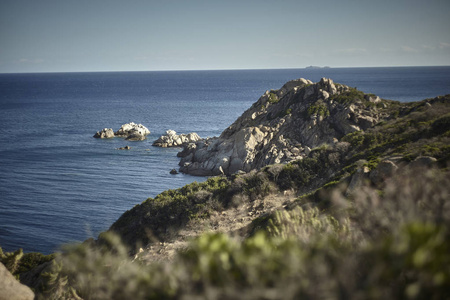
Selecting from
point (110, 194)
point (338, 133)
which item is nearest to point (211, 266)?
point (110, 194)

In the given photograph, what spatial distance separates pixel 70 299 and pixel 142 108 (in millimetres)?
120002

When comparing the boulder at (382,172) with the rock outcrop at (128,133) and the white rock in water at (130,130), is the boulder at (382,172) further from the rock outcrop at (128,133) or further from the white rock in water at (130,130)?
the white rock in water at (130,130)

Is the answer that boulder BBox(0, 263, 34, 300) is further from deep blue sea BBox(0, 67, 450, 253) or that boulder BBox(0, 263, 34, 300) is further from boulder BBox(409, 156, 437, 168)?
boulder BBox(409, 156, 437, 168)

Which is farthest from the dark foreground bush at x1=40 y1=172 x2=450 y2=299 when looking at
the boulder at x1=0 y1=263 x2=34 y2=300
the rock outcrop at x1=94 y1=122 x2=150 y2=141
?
the rock outcrop at x1=94 y1=122 x2=150 y2=141

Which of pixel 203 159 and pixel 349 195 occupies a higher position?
pixel 349 195

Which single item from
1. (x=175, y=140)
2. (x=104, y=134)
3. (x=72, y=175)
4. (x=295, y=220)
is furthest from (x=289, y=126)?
(x=104, y=134)

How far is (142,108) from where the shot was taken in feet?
424

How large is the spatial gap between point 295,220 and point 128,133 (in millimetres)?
74610

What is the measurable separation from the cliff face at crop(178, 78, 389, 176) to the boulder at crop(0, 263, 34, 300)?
33282 millimetres

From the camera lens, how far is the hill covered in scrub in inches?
235

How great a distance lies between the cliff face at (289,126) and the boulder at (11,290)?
33282mm

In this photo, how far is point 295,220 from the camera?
9969 millimetres

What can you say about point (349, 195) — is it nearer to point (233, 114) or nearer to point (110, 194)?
point (110, 194)

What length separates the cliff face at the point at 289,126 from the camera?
44.5m
